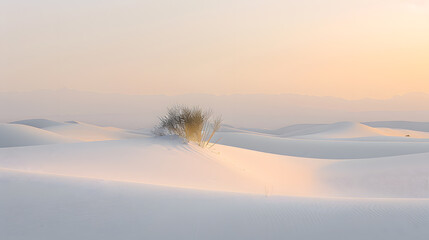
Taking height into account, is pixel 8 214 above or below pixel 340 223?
below

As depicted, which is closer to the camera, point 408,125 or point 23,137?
point 23,137

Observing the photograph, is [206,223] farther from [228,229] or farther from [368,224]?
[368,224]

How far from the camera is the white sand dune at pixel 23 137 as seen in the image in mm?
24875

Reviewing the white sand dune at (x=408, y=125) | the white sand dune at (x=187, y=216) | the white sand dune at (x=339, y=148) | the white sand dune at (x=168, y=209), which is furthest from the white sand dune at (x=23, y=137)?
the white sand dune at (x=408, y=125)

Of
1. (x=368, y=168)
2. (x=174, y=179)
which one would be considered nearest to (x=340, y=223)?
(x=174, y=179)

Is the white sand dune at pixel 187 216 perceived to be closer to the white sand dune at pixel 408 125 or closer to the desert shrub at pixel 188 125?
the desert shrub at pixel 188 125

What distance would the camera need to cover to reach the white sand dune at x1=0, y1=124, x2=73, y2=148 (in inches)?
979

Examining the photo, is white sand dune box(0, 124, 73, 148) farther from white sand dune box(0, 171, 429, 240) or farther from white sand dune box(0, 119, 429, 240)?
white sand dune box(0, 171, 429, 240)

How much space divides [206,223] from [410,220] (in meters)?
2.22

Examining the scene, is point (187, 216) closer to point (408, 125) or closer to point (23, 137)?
point (23, 137)

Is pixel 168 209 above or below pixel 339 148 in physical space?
below

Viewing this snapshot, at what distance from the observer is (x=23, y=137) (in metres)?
25.9

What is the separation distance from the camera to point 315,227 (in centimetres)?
394

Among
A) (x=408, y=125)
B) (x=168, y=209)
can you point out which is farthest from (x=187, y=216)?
(x=408, y=125)
